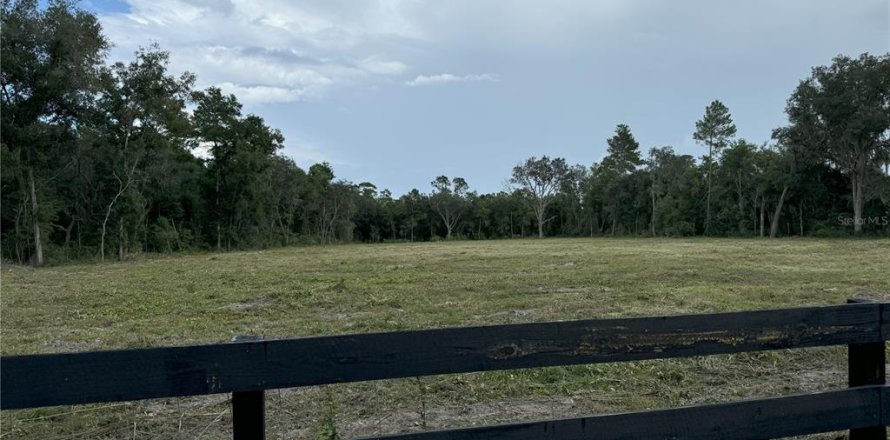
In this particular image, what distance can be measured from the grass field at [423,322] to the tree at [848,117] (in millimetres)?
30751

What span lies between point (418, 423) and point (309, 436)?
32.1 inches

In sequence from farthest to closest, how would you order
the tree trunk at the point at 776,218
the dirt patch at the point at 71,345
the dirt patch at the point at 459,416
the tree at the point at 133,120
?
the tree trunk at the point at 776,218 < the tree at the point at 133,120 < the dirt patch at the point at 71,345 < the dirt patch at the point at 459,416

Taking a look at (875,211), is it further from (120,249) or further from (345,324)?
(120,249)

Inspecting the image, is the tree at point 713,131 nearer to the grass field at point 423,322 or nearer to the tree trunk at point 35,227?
the grass field at point 423,322

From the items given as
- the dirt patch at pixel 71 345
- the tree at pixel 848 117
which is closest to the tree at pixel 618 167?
the tree at pixel 848 117

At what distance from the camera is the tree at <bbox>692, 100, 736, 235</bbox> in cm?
5619

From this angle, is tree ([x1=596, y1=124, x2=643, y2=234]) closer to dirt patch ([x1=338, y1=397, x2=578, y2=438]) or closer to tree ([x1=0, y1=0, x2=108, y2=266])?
tree ([x1=0, y1=0, x2=108, y2=266])

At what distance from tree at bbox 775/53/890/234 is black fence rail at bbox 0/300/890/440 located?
158 feet

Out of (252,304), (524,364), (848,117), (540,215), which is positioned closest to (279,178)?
(540,215)

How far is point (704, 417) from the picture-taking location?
2318mm

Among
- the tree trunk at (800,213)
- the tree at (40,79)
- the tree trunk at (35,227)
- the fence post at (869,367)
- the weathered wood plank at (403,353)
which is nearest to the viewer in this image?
the weathered wood plank at (403,353)

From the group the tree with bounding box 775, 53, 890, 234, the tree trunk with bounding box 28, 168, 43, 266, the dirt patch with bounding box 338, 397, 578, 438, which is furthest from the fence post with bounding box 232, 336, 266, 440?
the tree with bounding box 775, 53, 890, 234

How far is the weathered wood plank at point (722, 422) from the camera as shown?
211 cm

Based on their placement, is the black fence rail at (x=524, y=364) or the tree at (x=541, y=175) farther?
the tree at (x=541, y=175)
